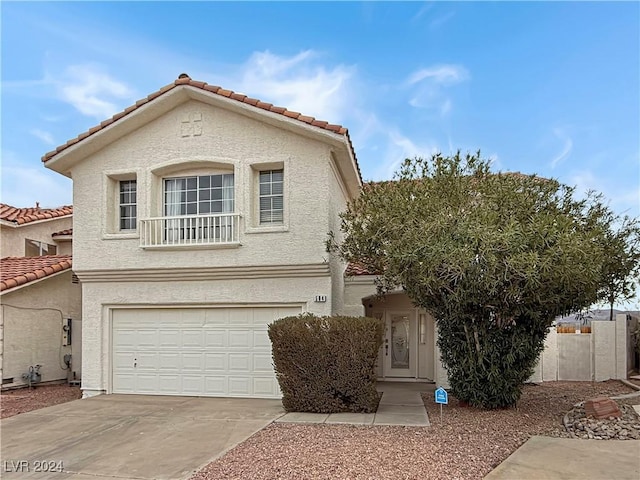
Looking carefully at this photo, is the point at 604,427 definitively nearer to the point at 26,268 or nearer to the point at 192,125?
the point at 192,125

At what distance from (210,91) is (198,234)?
370 centimetres

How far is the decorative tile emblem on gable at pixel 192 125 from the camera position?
13.8 m

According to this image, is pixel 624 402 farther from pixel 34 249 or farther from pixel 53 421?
pixel 34 249

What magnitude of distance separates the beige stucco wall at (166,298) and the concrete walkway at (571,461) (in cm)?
607

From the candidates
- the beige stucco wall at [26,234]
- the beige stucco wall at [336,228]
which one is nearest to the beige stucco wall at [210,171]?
the beige stucco wall at [336,228]

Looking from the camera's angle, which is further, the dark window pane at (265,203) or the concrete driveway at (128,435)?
the dark window pane at (265,203)

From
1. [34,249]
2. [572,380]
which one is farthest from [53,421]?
[572,380]

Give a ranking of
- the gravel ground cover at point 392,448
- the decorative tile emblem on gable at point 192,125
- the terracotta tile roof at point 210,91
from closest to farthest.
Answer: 1. the gravel ground cover at point 392,448
2. the terracotta tile roof at point 210,91
3. the decorative tile emblem on gable at point 192,125

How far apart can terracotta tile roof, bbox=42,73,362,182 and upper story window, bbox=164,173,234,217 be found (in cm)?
203

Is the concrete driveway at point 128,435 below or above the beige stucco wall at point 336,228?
below

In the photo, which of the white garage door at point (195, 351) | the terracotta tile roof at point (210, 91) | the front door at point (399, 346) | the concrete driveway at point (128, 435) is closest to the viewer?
the concrete driveway at point (128, 435)

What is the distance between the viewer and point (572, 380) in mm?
16234

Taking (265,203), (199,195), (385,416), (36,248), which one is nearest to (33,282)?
(36,248)

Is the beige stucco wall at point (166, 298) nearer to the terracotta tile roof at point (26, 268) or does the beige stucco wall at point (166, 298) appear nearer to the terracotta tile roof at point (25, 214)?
the terracotta tile roof at point (26, 268)
